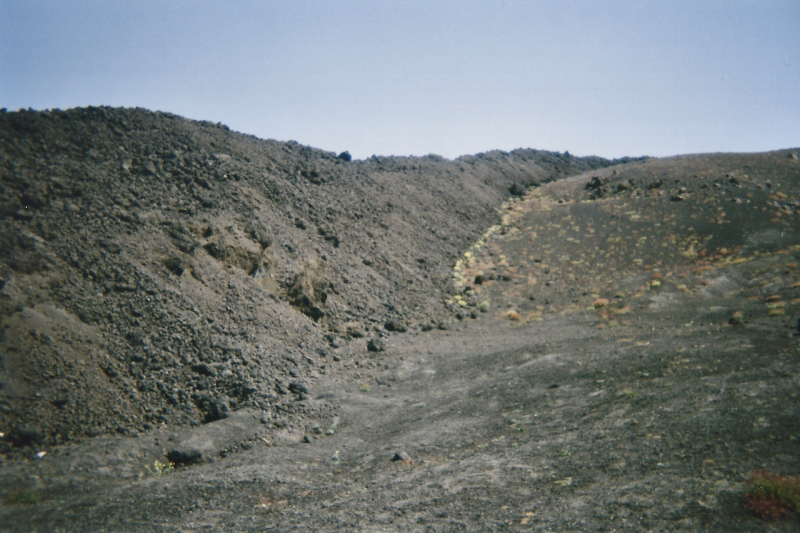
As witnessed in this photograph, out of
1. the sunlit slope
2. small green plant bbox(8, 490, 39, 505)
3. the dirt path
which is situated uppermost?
the sunlit slope

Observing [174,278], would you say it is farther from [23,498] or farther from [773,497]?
[773,497]

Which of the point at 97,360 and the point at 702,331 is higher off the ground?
the point at 97,360

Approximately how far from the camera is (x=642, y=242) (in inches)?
801

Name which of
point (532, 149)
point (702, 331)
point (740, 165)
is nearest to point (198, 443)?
point (702, 331)

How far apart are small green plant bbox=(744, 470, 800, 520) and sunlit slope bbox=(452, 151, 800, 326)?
7.30m

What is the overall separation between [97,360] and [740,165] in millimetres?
30841

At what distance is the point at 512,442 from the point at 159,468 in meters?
4.86

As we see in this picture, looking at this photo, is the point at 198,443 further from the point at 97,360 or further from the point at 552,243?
the point at 552,243

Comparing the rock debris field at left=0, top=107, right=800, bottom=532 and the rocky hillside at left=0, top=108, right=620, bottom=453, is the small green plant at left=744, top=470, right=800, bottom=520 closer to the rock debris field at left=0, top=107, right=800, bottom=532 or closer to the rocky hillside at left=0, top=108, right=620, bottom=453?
the rock debris field at left=0, top=107, right=800, bottom=532

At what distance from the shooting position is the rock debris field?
535cm

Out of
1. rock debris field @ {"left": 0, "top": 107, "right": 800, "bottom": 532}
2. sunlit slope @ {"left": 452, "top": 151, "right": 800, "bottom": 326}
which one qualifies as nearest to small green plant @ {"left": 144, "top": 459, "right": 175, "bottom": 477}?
rock debris field @ {"left": 0, "top": 107, "right": 800, "bottom": 532}

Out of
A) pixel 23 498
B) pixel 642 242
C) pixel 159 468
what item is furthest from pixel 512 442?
pixel 642 242

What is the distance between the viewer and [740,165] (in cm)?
2667

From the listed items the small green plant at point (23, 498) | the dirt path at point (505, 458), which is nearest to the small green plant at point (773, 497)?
the dirt path at point (505, 458)
